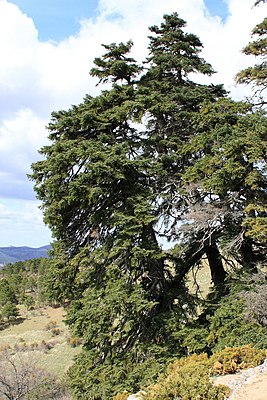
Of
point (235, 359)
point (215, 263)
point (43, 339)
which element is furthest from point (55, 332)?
point (235, 359)

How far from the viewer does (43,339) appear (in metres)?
34.4

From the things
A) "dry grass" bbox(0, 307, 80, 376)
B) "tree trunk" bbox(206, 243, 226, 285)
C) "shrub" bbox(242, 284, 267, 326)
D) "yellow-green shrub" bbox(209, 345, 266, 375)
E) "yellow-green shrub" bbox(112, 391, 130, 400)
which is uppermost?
"tree trunk" bbox(206, 243, 226, 285)

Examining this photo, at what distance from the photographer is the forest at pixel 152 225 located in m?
9.04

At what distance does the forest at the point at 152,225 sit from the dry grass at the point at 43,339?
1404 centimetres

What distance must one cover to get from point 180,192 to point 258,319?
4.01 meters

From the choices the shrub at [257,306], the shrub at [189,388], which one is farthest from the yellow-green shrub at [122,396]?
the shrub at [257,306]

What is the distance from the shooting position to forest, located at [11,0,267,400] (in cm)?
904

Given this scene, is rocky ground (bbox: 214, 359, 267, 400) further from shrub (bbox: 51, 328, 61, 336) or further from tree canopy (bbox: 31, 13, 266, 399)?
shrub (bbox: 51, 328, 61, 336)

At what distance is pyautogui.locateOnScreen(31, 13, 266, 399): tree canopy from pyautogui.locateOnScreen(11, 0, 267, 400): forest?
0.12 ft

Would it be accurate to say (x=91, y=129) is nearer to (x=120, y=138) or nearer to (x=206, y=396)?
(x=120, y=138)

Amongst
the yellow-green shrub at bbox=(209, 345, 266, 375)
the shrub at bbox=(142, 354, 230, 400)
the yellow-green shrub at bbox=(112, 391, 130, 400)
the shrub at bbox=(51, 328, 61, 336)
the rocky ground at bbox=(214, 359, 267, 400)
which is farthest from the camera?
the shrub at bbox=(51, 328, 61, 336)

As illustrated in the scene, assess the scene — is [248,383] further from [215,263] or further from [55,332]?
[55,332]

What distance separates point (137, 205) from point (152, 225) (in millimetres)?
1253

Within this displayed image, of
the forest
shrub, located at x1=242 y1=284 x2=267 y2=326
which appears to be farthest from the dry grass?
shrub, located at x1=242 y1=284 x2=267 y2=326
